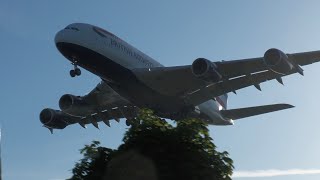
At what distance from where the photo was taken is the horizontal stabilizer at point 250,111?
133ft

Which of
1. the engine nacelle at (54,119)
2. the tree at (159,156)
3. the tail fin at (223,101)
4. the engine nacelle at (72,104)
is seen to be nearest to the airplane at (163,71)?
the engine nacelle at (72,104)

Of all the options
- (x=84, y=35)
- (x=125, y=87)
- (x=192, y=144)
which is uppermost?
(x=84, y=35)

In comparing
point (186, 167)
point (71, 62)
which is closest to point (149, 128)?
point (186, 167)

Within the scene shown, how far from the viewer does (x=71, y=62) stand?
35781 mm

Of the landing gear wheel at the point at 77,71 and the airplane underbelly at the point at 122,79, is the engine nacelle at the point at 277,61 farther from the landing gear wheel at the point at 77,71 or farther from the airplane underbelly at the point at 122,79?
the landing gear wheel at the point at 77,71

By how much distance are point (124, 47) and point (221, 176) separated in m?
28.5

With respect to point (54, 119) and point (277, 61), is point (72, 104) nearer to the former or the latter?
point (54, 119)

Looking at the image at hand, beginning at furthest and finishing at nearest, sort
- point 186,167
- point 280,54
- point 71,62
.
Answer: point 71,62 < point 280,54 < point 186,167

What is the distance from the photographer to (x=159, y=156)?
33.3 ft

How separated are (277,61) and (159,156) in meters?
24.0

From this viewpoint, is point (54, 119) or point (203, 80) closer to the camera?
point (203, 80)

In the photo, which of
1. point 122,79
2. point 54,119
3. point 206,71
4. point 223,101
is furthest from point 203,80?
point 54,119

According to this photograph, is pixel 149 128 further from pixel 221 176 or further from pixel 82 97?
pixel 82 97

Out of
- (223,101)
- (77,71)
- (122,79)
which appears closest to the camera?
(77,71)
